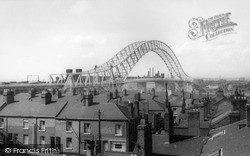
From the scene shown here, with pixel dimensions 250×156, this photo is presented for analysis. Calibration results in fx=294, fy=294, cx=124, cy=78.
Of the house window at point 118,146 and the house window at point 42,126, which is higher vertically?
the house window at point 42,126

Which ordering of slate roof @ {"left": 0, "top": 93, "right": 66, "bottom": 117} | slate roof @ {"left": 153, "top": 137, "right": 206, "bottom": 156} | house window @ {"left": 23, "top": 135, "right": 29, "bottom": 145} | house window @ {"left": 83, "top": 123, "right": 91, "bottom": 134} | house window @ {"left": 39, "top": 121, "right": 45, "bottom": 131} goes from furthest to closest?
slate roof @ {"left": 0, "top": 93, "right": 66, "bottom": 117}, house window @ {"left": 23, "top": 135, "right": 29, "bottom": 145}, house window @ {"left": 39, "top": 121, "right": 45, "bottom": 131}, house window @ {"left": 83, "top": 123, "right": 91, "bottom": 134}, slate roof @ {"left": 153, "top": 137, "right": 206, "bottom": 156}

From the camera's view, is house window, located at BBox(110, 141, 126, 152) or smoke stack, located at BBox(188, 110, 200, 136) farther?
house window, located at BBox(110, 141, 126, 152)

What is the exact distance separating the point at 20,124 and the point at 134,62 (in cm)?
10456

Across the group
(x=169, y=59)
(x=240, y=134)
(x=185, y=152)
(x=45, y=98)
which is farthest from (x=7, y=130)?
(x=169, y=59)

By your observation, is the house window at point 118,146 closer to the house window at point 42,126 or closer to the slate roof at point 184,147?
the slate roof at point 184,147

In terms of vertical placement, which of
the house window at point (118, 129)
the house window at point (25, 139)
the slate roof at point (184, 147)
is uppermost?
the house window at point (118, 129)

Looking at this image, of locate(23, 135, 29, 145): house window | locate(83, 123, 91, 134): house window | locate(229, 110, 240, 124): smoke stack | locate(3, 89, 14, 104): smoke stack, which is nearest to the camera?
locate(229, 110, 240, 124): smoke stack

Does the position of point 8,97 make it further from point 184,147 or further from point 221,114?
point 221,114

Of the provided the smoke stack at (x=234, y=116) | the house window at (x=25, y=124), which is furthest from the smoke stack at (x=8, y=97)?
the smoke stack at (x=234, y=116)

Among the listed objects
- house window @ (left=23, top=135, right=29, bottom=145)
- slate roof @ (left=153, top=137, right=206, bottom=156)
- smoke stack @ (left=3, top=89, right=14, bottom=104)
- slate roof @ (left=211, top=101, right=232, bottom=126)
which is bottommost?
house window @ (left=23, top=135, right=29, bottom=145)

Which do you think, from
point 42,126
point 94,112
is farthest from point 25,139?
point 94,112

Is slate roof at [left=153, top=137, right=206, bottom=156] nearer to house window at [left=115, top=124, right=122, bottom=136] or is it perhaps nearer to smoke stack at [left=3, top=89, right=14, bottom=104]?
house window at [left=115, top=124, right=122, bottom=136]

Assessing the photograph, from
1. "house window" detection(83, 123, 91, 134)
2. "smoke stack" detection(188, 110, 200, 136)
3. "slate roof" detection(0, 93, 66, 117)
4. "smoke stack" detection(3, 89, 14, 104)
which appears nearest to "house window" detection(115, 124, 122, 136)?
"house window" detection(83, 123, 91, 134)

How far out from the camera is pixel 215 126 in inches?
1320
